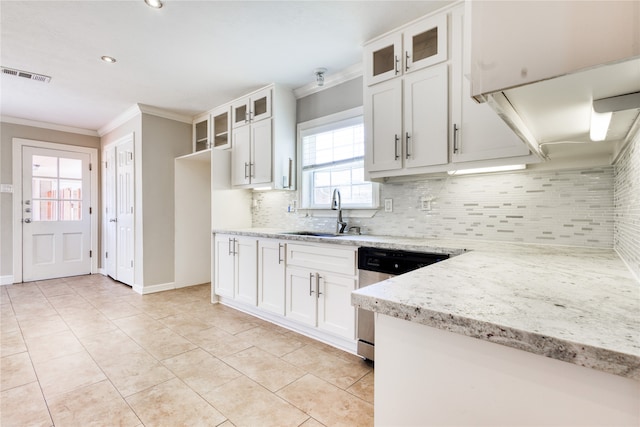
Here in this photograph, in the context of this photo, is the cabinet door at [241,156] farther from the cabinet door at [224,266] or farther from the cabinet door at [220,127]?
the cabinet door at [224,266]

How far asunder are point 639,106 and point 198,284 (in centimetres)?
489

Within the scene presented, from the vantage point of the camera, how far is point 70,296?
400 cm

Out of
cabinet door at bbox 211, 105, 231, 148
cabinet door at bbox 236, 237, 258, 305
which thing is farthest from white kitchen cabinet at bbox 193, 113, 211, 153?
cabinet door at bbox 236, 237, 258, 305

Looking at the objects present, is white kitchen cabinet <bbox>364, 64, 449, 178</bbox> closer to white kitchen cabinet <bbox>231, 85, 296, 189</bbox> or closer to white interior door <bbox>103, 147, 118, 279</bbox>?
white kitchen cabinet <bbox>231, 85, 296, 189</bbox>

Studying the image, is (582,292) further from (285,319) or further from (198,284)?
(198,284)

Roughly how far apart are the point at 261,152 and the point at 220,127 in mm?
1151

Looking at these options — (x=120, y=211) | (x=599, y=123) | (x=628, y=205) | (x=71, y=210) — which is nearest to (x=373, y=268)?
(x=628, y=205)

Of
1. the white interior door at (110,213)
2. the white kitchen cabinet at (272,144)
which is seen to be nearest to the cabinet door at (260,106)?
the white kitchen cabinet at (272,144)

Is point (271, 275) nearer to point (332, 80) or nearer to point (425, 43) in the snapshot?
point (332, 80)

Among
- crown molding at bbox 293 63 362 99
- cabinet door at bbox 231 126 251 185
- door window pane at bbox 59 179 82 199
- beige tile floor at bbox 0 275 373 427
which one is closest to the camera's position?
beige tile floor at bbox 0 275 373 427

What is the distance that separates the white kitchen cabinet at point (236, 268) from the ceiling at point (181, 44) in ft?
5.75

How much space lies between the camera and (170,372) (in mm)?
2121

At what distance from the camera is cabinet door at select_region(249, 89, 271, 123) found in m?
3.47

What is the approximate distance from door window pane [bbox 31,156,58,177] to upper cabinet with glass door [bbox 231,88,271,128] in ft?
11.3
